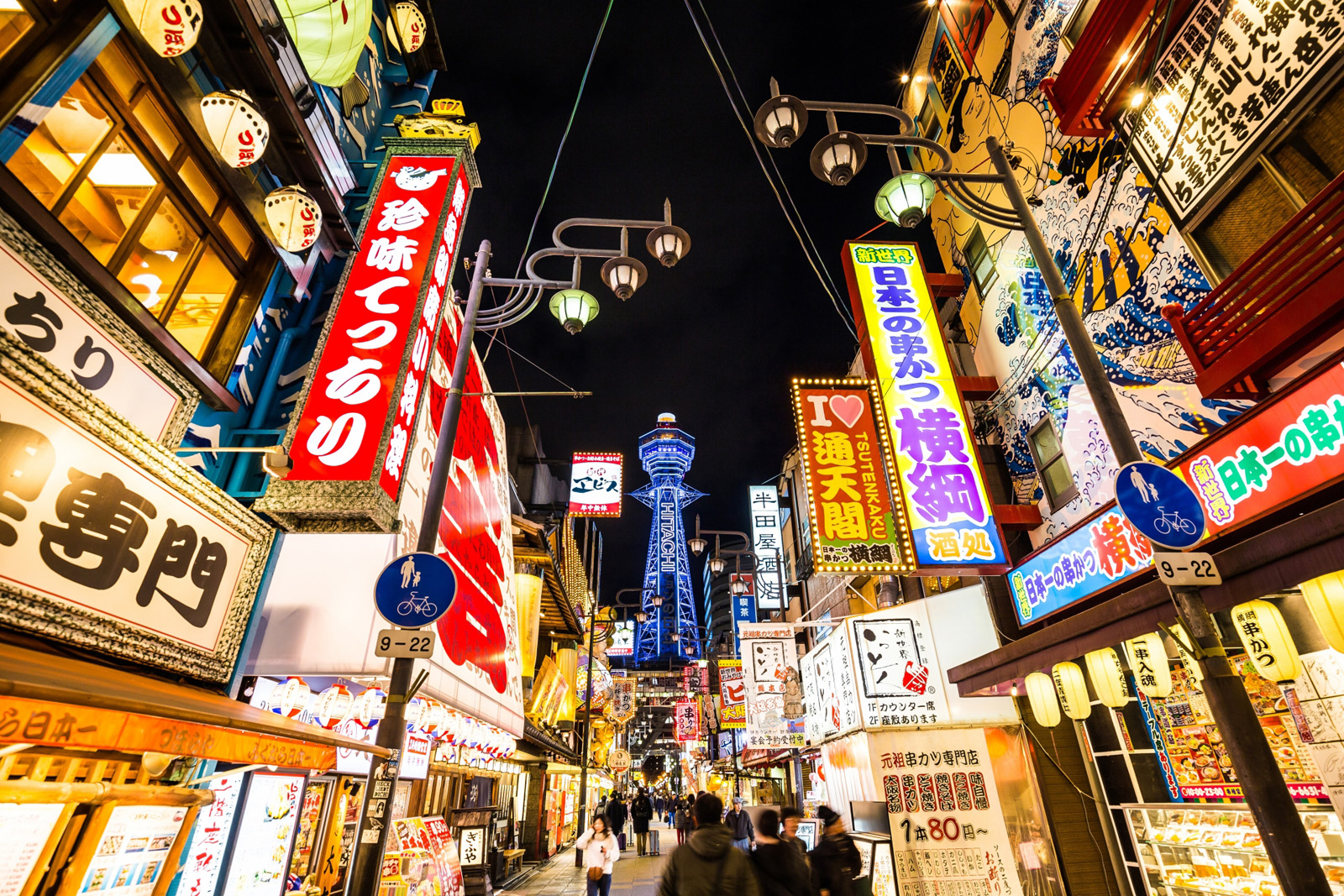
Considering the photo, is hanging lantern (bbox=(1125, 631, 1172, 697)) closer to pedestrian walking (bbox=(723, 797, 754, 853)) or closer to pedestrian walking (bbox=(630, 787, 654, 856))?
pedestrian walking (bbox=(723, 797, 754, 853))

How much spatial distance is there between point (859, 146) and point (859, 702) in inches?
431

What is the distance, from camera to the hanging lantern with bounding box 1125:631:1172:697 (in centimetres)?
718

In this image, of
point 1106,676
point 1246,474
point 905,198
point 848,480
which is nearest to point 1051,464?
point 848,480

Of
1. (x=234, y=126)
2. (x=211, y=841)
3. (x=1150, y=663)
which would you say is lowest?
(x=211, y=841)

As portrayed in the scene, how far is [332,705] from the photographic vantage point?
309 inches

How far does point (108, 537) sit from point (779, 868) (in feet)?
21.6

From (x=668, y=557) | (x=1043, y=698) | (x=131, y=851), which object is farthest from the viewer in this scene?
(x=668, y=557)

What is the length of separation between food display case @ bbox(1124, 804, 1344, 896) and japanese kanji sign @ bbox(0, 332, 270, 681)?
39.1ft

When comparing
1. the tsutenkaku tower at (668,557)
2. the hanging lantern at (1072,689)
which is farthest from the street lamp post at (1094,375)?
the tsutenkaku tower at (668,557)

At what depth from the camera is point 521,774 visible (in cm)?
2258

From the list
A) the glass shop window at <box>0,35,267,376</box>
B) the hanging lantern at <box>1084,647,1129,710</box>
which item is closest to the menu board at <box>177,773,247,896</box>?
the glass shop window at <box>0,35,267,376</box>

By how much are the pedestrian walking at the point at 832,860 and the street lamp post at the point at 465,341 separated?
205 inches

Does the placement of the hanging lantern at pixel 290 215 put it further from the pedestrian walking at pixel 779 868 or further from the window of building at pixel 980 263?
the window of building at pixel 980 263

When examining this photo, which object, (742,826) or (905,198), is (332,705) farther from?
(742,826)
